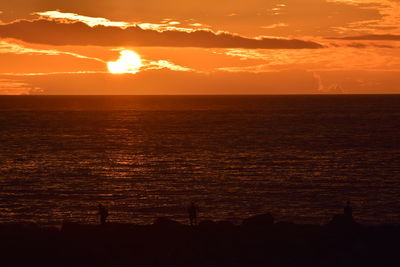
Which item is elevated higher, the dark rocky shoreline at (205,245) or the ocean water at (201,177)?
the dark rocky shoreline at (205,245)

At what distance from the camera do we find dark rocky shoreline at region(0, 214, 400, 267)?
28.7 meters

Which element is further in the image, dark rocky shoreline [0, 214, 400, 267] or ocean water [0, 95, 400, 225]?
ocean water [0, 95, 400, 225]

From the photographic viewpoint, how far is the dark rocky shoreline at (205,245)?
94.1 ft

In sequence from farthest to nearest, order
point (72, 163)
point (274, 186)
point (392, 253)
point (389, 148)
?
point (389, 148) → point (72, 163) → point (274, 186) → point (392, 253)

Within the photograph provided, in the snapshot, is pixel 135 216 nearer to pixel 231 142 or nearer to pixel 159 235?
pixel 159 235

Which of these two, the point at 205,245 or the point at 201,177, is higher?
the point at 205,245

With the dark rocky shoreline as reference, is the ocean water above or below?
below

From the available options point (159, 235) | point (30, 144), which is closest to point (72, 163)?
point (30, 144)

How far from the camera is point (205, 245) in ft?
99.5

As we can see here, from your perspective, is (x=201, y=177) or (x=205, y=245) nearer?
(x=205, y=245)

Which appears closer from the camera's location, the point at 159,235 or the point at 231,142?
the point at 159,235

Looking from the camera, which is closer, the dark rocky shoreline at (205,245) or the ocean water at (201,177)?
the dark rocky shoreline at (205,245)

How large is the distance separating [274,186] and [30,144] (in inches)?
2384

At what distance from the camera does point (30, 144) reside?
106812 millimetres
